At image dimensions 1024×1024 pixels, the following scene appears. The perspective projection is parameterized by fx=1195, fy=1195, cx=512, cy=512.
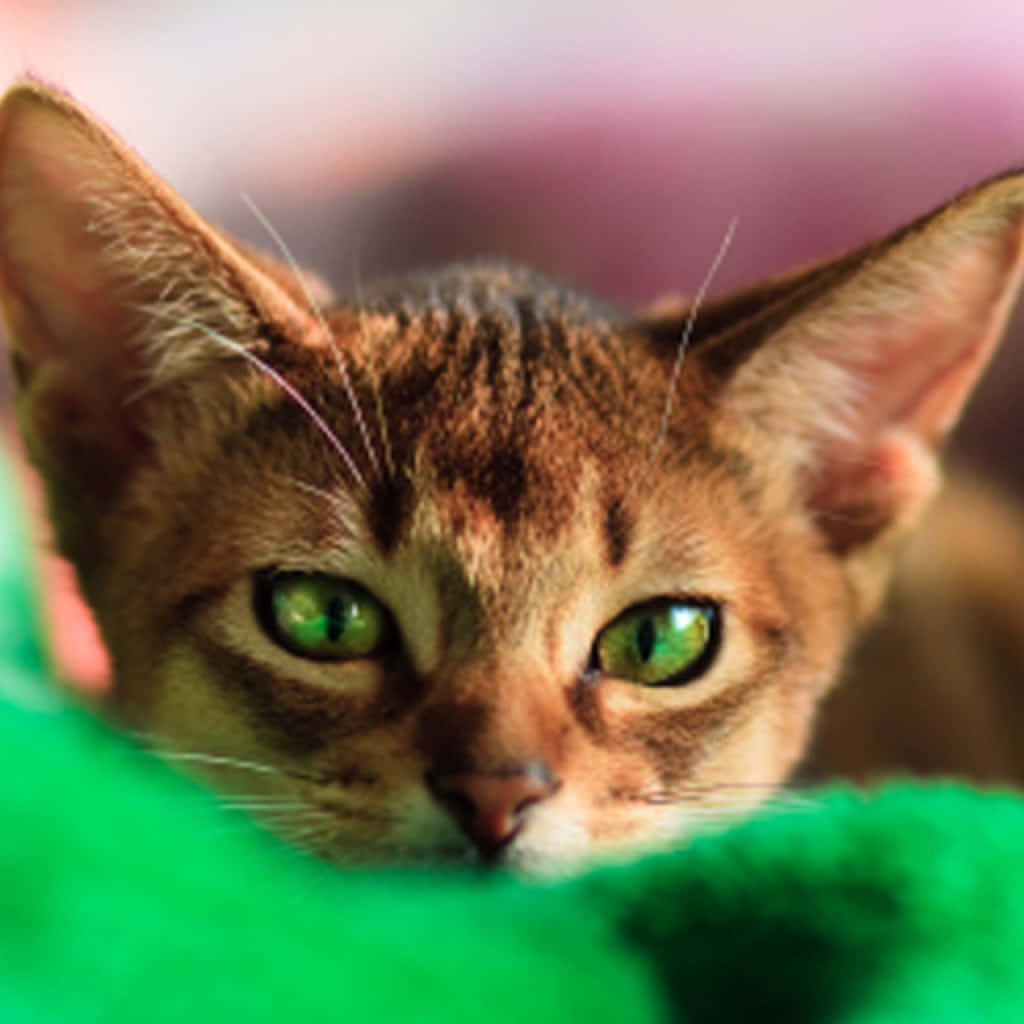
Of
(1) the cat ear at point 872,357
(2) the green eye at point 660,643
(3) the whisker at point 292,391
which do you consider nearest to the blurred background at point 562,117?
(1) the cat ear at point 872,357

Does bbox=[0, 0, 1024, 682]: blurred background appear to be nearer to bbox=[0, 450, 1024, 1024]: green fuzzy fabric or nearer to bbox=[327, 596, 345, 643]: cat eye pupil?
bbox=[327, 596, 345, 643]: cat eye pupil

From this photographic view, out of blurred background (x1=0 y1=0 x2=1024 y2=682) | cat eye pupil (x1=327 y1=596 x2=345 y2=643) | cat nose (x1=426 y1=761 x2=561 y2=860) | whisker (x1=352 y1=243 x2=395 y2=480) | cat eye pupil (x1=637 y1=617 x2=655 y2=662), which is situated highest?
blurred background (x1=0 y1=0 x2=1024 y2=682)

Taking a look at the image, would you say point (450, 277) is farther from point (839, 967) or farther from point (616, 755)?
point (839, 967)

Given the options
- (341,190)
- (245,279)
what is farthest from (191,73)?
(245,279)

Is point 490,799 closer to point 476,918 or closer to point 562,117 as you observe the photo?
point 476,918

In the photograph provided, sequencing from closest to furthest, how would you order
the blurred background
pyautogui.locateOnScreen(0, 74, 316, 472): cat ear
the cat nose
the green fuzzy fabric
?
the green fuzzy fabric, the cat nose, pyautogui.locateOnScreen(0, 74, 316, 472): cat ear, the blurred background

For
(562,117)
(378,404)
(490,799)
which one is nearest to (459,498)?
(378,404)

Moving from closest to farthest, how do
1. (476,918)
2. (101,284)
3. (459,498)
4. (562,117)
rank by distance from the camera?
(476,918)
(459,498)
(101,284)
(562,117)

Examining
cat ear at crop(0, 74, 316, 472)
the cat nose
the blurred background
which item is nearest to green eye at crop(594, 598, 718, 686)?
the cat nose
